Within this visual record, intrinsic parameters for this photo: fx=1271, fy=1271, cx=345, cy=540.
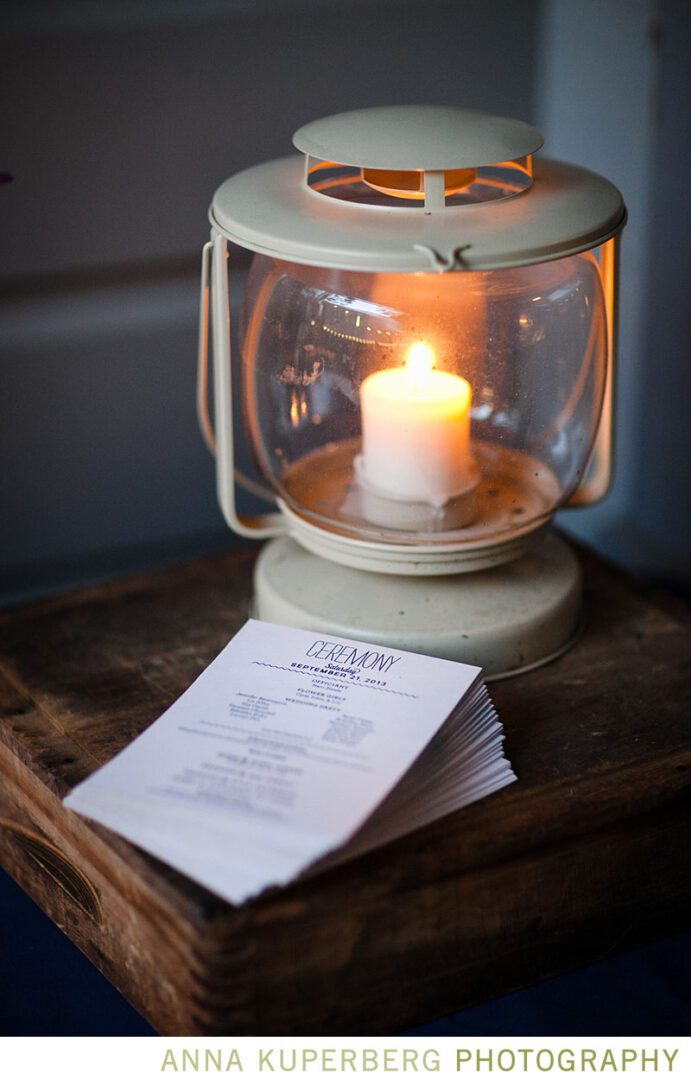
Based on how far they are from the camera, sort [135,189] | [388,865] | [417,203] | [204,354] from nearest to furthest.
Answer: [388,865], [417,203], [204,354], [135,189]

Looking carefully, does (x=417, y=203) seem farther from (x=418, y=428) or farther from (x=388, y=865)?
(x=388, y=865)

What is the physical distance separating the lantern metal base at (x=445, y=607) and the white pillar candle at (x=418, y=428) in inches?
2.9

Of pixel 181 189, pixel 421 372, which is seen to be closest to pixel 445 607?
pixel 421 372

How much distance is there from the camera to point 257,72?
3.59 ft

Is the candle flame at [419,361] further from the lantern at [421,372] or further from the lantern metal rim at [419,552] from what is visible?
the lantern metal rim at [419,552]

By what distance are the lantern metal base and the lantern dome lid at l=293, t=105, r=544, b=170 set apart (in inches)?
11.5

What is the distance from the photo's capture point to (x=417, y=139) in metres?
0.79

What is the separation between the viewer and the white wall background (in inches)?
40.9

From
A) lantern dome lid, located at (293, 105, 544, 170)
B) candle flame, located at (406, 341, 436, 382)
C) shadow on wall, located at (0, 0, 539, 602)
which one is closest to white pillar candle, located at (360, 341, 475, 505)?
candle flame, located at (406, 341, 436, 382)

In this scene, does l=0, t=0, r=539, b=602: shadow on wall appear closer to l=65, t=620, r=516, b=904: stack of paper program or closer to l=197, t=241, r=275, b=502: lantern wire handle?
l=197, t=241, r=275, b=502: lantern wire handle

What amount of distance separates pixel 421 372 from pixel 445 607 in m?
0.17

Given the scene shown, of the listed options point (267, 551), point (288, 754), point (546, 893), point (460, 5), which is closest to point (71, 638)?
point (267, 551)

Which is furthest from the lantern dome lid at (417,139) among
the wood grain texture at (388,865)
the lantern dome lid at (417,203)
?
the wood grain texture at (388,865)

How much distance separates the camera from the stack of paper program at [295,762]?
678 mm
